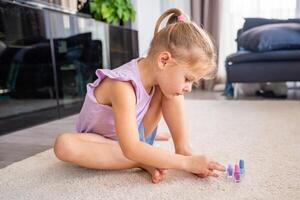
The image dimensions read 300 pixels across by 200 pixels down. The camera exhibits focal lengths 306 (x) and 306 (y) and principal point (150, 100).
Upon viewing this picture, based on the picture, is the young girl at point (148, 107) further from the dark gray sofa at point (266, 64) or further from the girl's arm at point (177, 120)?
the dark gray sofa at point (266, 64)

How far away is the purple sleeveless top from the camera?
729 mm

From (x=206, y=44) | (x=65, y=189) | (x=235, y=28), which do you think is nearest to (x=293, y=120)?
(x=206, y=44)

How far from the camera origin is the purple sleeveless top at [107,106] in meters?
0.73

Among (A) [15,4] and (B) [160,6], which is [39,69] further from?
(B) [160,6]

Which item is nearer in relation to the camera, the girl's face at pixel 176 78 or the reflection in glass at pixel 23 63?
the girl's face at pixel 176 78

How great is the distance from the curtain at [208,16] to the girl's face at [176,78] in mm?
2454

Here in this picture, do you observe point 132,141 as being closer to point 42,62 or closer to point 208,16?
point 42,62

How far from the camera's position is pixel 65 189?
27.1 inches

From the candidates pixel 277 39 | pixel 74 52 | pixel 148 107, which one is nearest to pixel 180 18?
pixel 148 107

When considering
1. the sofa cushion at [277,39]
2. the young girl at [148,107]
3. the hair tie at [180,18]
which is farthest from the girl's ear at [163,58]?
the sofa cushion at [277,39]

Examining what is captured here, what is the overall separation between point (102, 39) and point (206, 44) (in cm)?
159

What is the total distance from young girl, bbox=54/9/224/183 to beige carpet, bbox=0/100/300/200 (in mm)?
36

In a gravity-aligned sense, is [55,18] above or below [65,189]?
above

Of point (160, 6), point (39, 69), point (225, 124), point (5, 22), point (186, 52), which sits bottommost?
point (225, 124)
